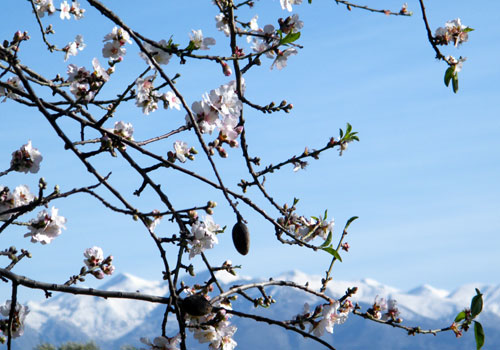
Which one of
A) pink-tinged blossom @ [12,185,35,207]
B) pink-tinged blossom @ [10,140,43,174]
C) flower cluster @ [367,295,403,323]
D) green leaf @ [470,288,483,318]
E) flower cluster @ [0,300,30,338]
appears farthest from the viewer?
flower cluster @ [367,295,403,323]

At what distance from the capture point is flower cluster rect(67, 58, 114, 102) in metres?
3.74

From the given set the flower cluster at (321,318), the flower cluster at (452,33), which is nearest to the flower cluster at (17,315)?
Result: the flower cluster at (321,318)

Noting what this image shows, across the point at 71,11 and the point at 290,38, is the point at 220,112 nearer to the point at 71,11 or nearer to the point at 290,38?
the point at 290,38

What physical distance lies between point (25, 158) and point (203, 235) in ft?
3.94

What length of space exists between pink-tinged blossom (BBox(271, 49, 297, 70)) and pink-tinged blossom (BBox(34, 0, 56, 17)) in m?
2.32

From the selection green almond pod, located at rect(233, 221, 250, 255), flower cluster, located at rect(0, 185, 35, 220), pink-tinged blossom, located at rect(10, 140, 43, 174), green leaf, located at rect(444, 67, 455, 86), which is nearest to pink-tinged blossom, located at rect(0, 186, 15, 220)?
flower cluster, located at rect(0, 185, 35, 220)

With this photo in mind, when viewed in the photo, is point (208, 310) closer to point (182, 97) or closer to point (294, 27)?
point (182, 97)

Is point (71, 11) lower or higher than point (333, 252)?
higher

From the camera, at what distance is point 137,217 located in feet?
10.3

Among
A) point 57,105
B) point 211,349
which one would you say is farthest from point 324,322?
point 57,105

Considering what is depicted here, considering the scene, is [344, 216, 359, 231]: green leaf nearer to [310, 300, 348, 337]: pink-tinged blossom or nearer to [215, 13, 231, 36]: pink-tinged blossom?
[310, 300, 348, 337]: pink-tinged blossom

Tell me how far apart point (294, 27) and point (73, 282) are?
2.20 m

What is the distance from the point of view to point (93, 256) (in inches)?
171

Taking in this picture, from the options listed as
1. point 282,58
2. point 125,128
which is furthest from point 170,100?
point 282,58
